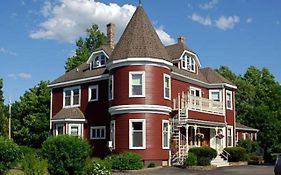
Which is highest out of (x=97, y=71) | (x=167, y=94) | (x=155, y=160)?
(x=97, y=71)

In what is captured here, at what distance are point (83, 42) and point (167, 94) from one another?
39234 millimetres

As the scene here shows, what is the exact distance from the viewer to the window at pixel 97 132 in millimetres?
Result: 36031

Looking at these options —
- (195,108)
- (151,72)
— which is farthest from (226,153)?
(151,72)

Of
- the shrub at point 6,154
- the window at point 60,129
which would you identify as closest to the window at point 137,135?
the window at point 60,129

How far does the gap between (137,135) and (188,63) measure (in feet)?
38.1

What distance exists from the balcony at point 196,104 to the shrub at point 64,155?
15.7 m

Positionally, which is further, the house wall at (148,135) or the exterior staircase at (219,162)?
the exterior staircase at (219,162)

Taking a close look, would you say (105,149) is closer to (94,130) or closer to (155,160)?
(94,130)

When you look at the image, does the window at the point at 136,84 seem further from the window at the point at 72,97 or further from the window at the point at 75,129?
the window at the point at 72,97

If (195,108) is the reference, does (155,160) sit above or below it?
below

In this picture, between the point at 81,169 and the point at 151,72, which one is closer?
the point at 81,169

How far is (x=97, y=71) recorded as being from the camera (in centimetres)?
3791

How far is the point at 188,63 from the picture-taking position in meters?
40.2

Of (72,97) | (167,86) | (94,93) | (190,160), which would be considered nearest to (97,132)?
(94,93)
